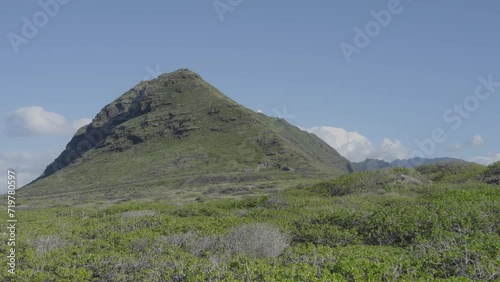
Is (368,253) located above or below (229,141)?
below

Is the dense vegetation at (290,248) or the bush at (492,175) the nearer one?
the dense vegetation at (290,248)

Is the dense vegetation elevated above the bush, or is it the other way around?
the bush

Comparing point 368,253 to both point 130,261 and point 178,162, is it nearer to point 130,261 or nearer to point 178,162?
point 130,261

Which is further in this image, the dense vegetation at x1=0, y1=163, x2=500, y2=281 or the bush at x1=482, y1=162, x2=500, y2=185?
the bush at x1=482, y1=162, x2=500, y2=185

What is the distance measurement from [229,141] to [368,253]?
586 feet

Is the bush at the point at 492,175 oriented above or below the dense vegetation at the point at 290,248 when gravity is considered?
above

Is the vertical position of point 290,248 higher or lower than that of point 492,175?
lower

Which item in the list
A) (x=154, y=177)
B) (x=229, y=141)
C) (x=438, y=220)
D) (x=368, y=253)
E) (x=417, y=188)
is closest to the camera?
(x=368, y=253)

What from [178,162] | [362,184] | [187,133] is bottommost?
[362,184]

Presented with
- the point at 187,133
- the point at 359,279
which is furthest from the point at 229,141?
the point at 359,279

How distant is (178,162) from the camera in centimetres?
17525

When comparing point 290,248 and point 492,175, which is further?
point 492,175

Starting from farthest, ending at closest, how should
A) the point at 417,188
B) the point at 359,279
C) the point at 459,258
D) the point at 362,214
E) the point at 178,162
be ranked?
1. the point at 178,162
2. the point at 417,188
3. the point at 362,214
4. the point at 459,258
5. the point at 359,279

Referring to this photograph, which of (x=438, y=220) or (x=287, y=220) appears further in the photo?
(x=287, y=220)
